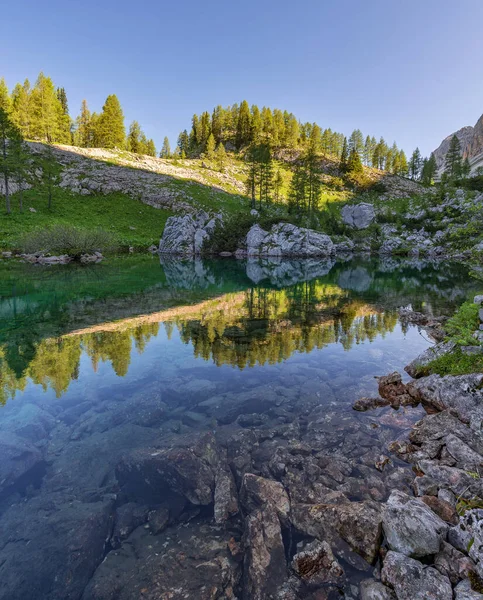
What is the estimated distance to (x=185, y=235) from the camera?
254ft

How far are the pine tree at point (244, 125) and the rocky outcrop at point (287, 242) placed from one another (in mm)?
88917

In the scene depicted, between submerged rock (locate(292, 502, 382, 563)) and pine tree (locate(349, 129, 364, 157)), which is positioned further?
pine tree (locate(349, 129, 364, 157))

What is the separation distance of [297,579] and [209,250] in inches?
3066

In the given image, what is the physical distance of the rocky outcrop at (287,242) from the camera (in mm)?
75625

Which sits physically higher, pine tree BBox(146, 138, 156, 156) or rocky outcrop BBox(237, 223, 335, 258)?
pine tree BBox(146, 138, 156, 156)

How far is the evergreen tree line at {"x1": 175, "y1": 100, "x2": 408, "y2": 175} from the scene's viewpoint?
146m

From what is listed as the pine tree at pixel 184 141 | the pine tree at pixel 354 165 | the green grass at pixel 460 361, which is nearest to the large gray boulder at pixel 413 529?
the green grass at pixel 460 361

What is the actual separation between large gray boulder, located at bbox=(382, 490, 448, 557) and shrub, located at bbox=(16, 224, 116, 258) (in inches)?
2459

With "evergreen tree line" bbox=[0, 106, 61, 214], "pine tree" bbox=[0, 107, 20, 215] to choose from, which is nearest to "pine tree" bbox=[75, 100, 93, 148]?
"evergreen tree line" bbox=[0, 106, 61, 214]

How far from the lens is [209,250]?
265 ft

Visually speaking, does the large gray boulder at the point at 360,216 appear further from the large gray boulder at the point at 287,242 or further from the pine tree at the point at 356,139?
the pine tree at the point at 356,139

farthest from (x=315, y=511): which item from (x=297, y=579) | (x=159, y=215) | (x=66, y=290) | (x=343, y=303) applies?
(x=159, y=215)

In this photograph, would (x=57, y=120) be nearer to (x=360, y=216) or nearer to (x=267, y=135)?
(x=267, y=135)

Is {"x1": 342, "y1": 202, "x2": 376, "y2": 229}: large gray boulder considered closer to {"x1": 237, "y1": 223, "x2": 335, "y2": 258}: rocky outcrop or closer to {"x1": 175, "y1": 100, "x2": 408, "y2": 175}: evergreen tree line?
{"x1": 237, "y1": 223, "x2": 335, "y2": 258}: rocky outcrop
